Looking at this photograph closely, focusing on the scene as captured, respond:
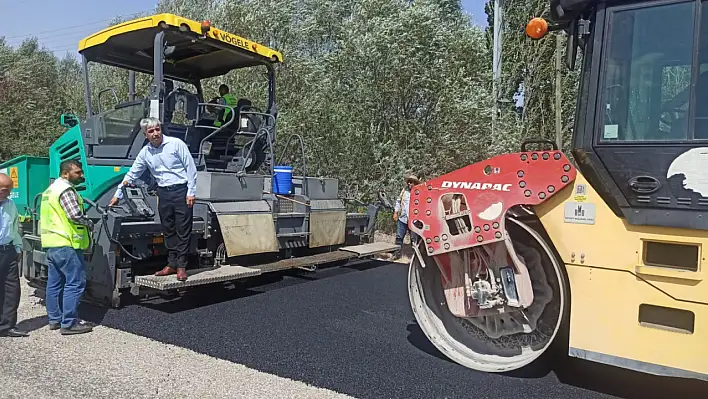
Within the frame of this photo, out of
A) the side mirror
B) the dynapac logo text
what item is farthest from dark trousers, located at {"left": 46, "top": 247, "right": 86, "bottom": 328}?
the dynapac logo text

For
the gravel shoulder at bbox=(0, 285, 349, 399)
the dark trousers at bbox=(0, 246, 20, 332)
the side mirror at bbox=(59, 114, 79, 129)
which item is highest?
the side mirror at bbox=(59, 114, 79, 129)

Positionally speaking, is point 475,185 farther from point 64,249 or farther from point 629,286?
point 64,249

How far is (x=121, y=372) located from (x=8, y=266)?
1.66 m

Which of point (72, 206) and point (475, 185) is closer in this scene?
point (475, 185)

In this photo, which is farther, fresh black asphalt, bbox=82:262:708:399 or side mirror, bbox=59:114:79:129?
side mirror, bbox=59:114:79:129

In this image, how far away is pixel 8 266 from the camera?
16.4 ft

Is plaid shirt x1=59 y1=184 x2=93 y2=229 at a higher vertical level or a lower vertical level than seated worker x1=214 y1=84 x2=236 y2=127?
lower

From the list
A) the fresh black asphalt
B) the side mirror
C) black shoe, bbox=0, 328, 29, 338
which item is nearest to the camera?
the fresh black asphalt

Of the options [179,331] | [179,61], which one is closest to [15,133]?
[179,61]

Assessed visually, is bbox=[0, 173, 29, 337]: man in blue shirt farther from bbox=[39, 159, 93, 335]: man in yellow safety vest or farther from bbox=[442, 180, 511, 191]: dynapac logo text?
bbox=[442, 180, 511, 191]: dynapac logo text

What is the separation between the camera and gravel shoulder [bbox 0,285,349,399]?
12.5ft

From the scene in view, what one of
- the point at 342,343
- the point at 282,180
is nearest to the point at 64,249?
the point at 342,343

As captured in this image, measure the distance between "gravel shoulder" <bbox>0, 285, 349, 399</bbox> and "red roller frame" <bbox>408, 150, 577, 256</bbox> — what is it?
1.32m

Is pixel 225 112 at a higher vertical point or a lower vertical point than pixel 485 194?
higher
